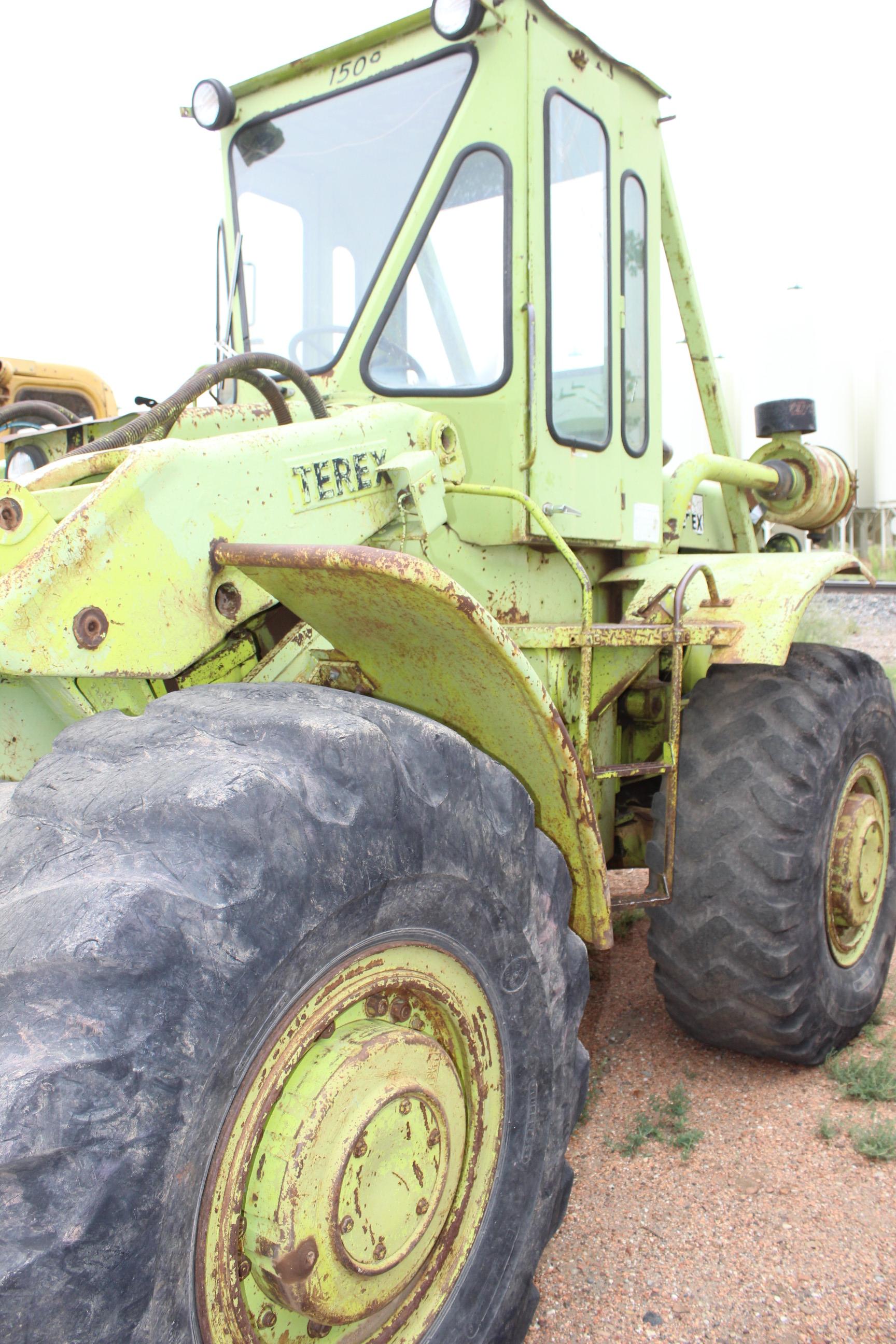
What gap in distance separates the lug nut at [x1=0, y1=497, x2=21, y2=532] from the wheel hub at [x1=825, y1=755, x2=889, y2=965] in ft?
8.66

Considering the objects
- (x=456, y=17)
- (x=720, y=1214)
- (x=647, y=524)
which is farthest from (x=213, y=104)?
(x=720, y=1214)

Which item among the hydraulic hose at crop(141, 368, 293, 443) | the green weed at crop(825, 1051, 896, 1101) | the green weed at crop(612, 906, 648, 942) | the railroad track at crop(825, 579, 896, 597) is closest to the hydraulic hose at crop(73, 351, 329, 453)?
the hydraulic hose at crop(141, 368, 293, 443)

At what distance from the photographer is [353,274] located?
299 centimetres

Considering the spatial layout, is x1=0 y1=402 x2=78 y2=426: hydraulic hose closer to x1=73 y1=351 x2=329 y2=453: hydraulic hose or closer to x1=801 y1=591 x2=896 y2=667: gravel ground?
x1=73 y1=351 x2=329 y2=453: hydraulic hose

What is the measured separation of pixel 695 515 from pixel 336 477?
227 centimetres

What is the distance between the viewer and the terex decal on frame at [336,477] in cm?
233

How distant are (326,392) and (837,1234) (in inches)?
102

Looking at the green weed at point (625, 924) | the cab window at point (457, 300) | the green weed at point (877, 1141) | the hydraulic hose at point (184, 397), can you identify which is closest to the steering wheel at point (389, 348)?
the cab window at point (457, 300)

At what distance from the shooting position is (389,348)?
9.45ft

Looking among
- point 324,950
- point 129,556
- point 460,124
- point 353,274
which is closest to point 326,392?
point 353,274

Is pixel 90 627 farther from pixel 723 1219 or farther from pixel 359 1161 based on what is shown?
pixel 723 1219

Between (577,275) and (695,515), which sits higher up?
(577,275)

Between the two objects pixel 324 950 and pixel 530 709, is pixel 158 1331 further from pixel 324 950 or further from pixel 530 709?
pixel 530 709

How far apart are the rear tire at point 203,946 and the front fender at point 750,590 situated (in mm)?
1353
